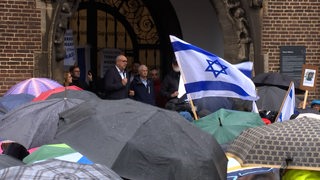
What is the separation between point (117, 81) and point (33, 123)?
6.39m

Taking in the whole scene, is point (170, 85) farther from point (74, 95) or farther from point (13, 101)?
point (74, 95)

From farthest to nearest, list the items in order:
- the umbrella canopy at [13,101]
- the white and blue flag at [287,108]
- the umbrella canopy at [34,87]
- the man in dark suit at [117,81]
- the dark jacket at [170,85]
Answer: the dark jacket at [170,85] < the man in dark suit at [117,81] < the umbrella canopy at [34,87] < the umbrella canopy at [13,101] < the white and blue flag at [287,108]

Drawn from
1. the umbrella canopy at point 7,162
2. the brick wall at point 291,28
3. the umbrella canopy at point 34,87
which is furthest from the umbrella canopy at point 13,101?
the brick wall at point 291,28

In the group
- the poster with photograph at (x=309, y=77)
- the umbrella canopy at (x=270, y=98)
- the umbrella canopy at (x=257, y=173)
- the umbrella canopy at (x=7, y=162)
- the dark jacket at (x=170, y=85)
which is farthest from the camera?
the dark jacket at (x=170, y=85)

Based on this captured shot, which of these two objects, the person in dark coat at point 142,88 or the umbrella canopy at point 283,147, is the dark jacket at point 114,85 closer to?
the person in dark coat at point 142,88

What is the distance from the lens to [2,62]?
13445 mm

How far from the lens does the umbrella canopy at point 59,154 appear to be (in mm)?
4512

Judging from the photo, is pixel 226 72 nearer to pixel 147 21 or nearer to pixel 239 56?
pixel 239 56

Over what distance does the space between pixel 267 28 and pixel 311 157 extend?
35.7 ft

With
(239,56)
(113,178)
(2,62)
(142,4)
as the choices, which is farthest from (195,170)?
(142,4)

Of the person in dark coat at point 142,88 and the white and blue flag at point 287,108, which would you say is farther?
the person in dark coat at point 142,88

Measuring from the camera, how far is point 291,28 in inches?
605

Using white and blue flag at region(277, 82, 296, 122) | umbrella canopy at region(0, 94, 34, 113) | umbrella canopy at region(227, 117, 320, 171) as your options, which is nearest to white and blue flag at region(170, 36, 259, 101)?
white and blue flag at region(277, 82, 296, 122)

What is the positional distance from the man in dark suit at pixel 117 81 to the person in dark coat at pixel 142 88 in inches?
16.9
